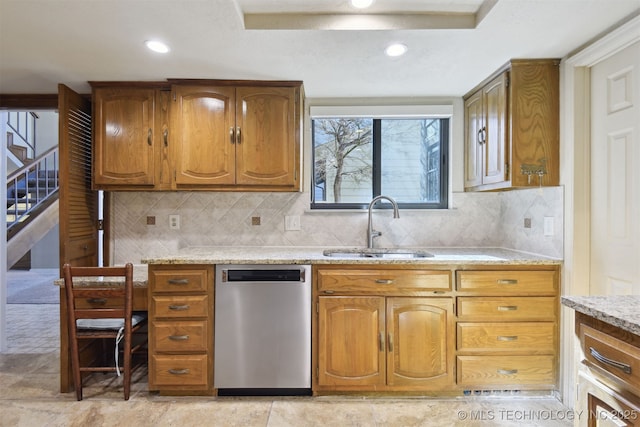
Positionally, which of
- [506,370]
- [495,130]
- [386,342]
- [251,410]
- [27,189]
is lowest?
[251,410]

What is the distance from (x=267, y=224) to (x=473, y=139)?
171cm

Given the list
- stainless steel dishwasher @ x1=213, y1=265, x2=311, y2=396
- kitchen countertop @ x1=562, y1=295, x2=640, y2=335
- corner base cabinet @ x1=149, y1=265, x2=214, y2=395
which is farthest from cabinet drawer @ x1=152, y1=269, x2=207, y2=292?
kitchen countertop @ x1=562, y1=295, x2=640, y2=335

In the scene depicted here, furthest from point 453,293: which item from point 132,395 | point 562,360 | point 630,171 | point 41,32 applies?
point 41,32

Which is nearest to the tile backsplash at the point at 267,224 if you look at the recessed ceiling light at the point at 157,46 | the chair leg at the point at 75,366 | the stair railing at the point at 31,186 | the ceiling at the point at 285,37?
the chair leg at the point at 75,366

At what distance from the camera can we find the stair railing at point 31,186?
534 cm

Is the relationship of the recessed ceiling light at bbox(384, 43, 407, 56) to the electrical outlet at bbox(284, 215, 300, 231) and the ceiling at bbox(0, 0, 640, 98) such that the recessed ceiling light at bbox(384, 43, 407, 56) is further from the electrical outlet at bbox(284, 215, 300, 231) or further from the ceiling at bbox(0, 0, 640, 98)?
the electrical outlet at bbox(284, 215, 300, 231)

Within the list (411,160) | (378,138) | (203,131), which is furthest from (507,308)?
(203,131)

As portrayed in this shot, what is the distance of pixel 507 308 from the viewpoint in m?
2.10

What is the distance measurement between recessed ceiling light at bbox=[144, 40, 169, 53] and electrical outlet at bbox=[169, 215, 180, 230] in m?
1.26

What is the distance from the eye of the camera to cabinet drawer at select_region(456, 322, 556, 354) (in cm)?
209

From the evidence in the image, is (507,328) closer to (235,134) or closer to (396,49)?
(396,49)

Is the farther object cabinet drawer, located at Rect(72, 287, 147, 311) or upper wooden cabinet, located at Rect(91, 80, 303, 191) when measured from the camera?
upper wooden cabinet, located at Rect(91, 80, 303, 191)

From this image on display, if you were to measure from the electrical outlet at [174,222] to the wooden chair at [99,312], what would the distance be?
0.68m

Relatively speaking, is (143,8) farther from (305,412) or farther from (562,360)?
(562,360)
